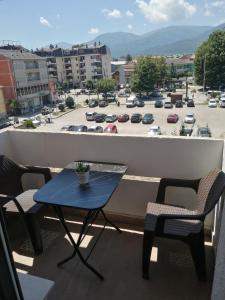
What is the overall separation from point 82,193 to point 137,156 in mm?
639

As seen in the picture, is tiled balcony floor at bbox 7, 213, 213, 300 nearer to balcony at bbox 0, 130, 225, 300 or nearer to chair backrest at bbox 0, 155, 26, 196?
balcony at bbox 0, 130, 225, 300

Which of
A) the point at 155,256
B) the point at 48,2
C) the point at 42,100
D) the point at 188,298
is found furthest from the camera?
the point at 42,100

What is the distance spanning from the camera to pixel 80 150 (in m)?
2.25

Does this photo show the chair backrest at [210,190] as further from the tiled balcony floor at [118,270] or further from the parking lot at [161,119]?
the parking lot at [161,119]

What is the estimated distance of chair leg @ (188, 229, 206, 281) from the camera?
149cm

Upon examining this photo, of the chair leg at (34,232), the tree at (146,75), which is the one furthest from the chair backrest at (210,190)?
the tree at (146,75)

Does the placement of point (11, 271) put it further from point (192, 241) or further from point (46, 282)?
point (192, 241)

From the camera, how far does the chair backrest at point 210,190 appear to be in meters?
1.42

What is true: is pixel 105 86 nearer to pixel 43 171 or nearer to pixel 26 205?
pixel 43 171

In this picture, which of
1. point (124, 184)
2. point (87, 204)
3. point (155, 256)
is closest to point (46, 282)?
point (87, 204)

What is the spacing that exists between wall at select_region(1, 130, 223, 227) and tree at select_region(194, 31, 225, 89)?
2435 cm

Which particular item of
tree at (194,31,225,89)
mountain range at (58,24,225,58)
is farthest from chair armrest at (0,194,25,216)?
tree at (194,31,225,89)

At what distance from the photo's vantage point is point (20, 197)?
2041 millimetres

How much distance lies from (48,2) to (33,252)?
214 cm
